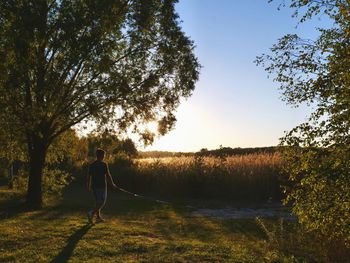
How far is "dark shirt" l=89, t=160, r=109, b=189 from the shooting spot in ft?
48.9

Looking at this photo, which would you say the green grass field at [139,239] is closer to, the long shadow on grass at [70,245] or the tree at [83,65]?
the long shadow on grass at [70,245]

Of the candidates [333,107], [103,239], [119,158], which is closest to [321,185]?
[333,107]

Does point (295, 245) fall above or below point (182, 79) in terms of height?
below

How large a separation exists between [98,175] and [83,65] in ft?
20.2

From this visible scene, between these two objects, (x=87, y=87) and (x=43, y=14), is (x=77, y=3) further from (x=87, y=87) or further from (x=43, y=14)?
(x=87, y=87)

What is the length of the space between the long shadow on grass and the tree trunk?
7.12m

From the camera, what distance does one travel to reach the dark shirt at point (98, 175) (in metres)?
14.9

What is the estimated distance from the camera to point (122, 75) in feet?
65.0

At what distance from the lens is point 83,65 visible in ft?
63.6

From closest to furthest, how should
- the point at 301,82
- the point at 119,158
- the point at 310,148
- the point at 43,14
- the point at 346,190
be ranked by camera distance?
the point at 346,190
the point at 310,148
the point at 301,82
the point at 43,14
the point at 119,158

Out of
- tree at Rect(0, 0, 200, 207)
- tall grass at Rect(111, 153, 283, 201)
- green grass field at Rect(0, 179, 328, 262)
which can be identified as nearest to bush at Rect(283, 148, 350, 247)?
green grass field at Rect(0, 179, 328, 262)

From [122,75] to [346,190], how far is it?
13.6m

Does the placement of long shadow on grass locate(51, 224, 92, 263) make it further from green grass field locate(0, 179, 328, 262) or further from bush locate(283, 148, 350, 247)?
bush locate(283, 148, 350, 247)

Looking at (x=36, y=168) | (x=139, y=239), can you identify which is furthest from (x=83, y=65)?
(x=139, y=239)
